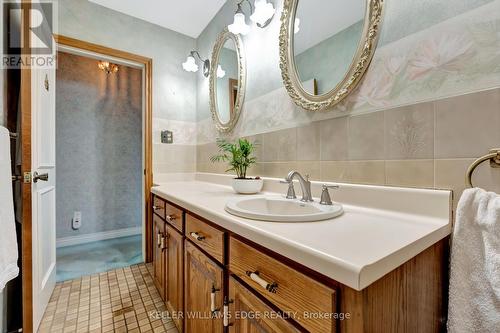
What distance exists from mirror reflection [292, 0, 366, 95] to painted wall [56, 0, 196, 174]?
1.45 meters

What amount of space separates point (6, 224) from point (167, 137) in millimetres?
1411

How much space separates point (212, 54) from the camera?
6.54 feet

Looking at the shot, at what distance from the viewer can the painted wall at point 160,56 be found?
180cm

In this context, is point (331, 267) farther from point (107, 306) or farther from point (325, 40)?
point (107, 306)

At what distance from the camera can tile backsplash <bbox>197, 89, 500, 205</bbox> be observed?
2.03ft

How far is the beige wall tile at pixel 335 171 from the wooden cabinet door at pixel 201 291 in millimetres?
606

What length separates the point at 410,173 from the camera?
0.75 m

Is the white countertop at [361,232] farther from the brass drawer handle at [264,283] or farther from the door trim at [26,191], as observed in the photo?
A: the door trim at [26,191]

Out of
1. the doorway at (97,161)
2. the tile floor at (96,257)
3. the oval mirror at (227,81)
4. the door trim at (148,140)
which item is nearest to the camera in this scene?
the oval mirror at (227,81)

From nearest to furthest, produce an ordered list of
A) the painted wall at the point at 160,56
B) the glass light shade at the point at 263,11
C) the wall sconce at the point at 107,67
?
1. the glass light shade at the point at 263,11
2. the painted wall at the point at 160,56
3. the wall sconce at the point at 107,67

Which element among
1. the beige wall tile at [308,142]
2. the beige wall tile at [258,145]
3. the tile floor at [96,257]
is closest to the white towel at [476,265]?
the beige wall tile at [308,142]

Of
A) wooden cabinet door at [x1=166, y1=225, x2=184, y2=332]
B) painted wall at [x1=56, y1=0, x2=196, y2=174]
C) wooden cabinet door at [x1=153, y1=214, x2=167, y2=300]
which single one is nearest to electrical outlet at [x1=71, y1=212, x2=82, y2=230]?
painted wall at [x1=56, y1=0, x2=196, y2=174]

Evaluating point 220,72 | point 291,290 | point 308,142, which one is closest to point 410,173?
point 308,142

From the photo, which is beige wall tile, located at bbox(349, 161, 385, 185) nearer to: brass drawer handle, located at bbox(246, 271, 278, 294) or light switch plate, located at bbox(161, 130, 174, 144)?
brass drawer handle, located at bbox(246, 271, 278, 294)
